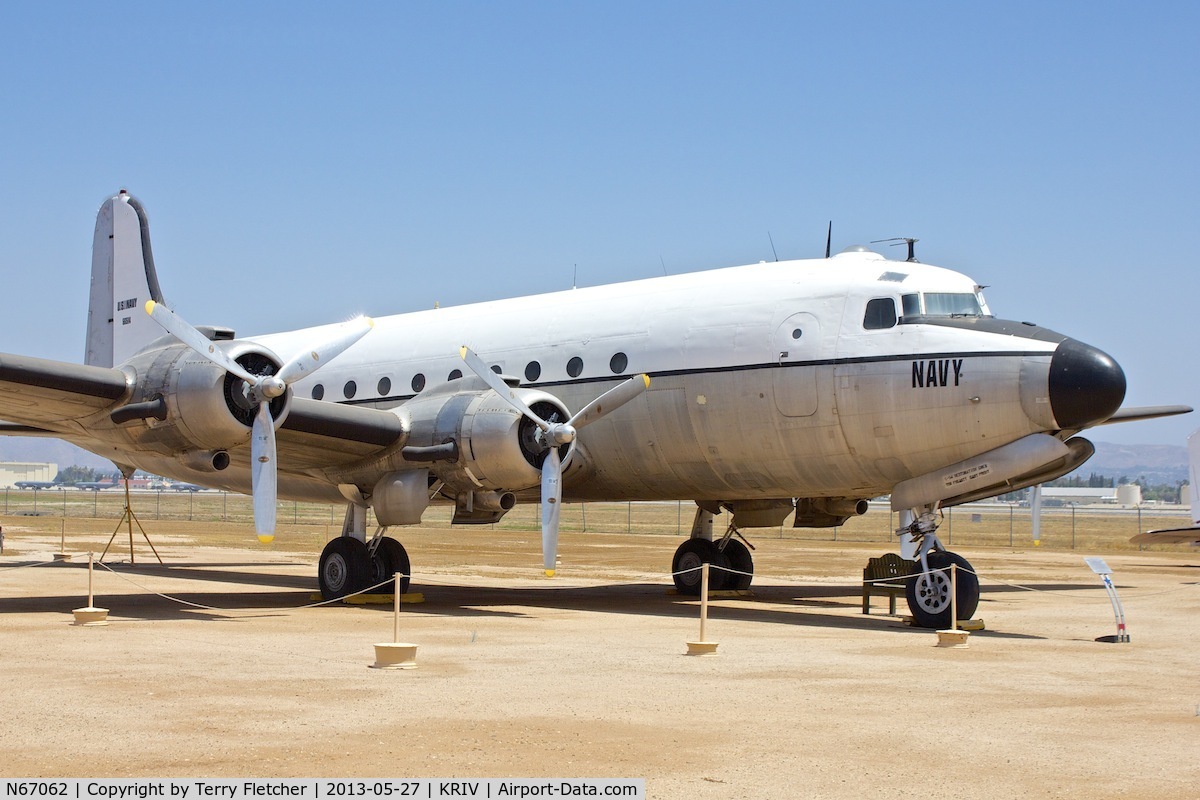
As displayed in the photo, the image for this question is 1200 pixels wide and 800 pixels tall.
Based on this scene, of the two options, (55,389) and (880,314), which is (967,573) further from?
(55,389)

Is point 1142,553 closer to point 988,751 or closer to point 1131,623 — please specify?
point 1131,623

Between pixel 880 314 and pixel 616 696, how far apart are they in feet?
23.2

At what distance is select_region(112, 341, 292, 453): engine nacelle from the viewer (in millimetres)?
14219

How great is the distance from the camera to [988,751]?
7305mm

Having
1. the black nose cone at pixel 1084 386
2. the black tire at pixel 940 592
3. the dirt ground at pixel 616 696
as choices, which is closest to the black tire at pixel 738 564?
the dirt ground at pixel 616 696

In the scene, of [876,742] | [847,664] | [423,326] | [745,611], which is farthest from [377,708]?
[423,326]

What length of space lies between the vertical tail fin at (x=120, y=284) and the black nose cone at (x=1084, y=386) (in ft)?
42.2

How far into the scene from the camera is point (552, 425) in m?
15.4

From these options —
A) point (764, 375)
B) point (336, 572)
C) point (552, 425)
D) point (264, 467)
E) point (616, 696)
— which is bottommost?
point (616, 696)

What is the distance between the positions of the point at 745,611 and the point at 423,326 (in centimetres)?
685

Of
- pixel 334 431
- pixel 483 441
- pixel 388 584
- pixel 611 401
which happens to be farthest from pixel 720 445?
pixel 388 584

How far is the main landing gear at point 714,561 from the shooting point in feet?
64.8

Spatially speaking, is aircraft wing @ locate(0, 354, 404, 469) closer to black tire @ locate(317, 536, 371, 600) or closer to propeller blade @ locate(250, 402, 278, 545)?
propeller blade @ locate(250, 402, 278, 545)

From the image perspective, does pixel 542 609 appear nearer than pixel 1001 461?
No
